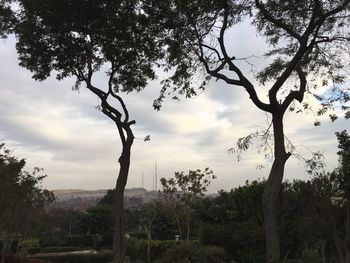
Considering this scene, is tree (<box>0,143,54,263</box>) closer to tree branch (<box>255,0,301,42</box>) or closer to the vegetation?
the vegetation

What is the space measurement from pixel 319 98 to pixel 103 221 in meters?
44.0

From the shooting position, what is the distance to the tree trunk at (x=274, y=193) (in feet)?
30.9

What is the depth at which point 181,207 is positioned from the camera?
39969mm

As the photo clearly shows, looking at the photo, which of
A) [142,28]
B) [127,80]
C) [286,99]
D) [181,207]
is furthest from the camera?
[181,207]

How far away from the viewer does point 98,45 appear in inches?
571

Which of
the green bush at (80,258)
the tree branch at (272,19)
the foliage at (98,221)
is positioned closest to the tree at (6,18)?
the tree branch at (272,19)

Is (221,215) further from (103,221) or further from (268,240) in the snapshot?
(268,240)

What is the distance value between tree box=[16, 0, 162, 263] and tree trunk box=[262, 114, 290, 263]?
4401 mm

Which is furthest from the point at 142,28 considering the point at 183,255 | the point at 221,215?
the point at 221,215

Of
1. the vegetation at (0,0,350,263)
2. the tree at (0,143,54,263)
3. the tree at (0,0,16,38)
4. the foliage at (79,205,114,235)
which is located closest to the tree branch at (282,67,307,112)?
the vegetation at (0,0,350,263)

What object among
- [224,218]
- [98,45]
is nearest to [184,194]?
[224,218]

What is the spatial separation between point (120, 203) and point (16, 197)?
37.5 ft

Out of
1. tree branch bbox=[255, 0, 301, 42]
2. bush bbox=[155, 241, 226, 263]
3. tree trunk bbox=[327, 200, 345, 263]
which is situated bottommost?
bush bbox=[155, 241, 226, 263]

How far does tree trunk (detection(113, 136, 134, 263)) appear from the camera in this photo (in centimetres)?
1246
